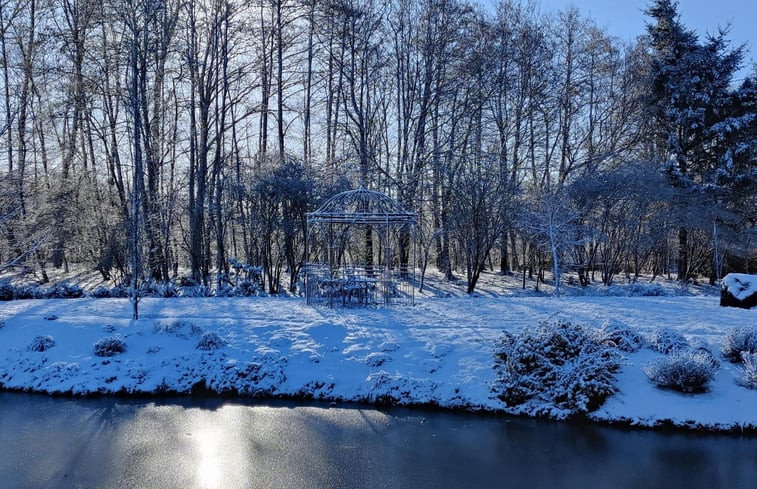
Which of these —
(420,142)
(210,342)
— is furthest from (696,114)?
(210,342)

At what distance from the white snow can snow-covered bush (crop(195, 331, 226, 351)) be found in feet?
40.2

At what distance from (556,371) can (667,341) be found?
8.20ft

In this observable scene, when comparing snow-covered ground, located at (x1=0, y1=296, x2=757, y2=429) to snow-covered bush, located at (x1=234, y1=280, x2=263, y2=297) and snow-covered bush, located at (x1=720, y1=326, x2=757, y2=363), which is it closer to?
snow-covered bush, located at (x1=720, y1=326, x2=757, y2=363)

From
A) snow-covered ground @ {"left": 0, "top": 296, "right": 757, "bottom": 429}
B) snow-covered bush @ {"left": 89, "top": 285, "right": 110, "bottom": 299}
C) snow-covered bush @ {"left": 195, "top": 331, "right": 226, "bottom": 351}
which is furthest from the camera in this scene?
snow-covered bush @ {"left": 89, "top": 285, "right": 110, "bottom": 299}

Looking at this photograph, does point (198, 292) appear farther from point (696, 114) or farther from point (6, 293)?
point (696, 114)

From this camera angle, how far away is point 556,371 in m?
8.05

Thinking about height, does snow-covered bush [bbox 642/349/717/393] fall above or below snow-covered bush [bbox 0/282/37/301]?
below

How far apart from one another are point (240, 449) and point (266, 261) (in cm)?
1105

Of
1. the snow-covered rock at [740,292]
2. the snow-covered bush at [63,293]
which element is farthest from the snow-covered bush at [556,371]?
the snow-covered bush at [63,293]

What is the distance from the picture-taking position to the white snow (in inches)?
492

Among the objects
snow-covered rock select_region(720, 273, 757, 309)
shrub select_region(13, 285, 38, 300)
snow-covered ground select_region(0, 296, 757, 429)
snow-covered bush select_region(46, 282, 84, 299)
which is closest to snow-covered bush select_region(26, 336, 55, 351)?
snow-covered ground select_region(0, 296, 757, 429)

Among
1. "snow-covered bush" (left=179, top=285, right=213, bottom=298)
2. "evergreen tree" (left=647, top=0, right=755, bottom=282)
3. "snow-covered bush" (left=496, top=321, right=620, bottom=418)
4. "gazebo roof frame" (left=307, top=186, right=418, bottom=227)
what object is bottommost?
"snow-covered bush" (left=496, top=321, right=620, bottom=418)

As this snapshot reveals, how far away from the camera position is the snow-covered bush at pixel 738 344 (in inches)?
336

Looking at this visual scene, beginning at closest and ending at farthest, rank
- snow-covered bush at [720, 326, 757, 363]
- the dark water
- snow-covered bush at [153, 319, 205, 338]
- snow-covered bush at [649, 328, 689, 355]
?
the dark water → snow-covered bush at [720, 326, 757, 363] → snow-covered bush at [649, 328, 689, 355] → snow-covered bush at [153, 319, 205, 338]
